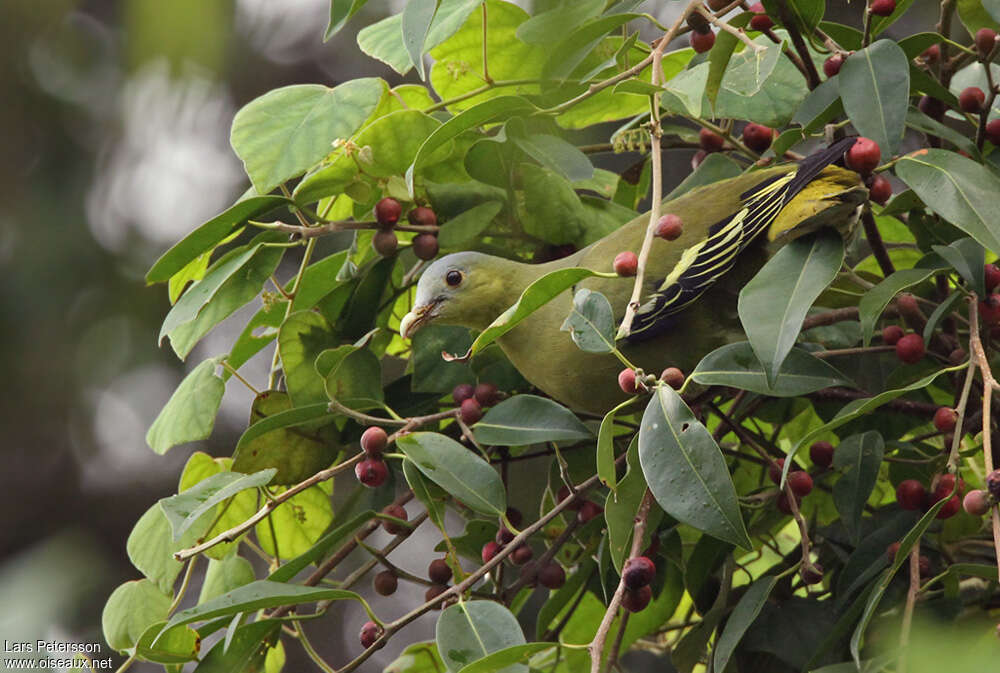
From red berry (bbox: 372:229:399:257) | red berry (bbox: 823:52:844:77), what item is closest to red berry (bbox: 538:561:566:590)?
red berry (bbox: 372:229:399:257)

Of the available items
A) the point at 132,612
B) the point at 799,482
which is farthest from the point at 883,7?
the point at 132,612

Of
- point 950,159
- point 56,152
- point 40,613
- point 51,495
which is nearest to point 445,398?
point 56,152

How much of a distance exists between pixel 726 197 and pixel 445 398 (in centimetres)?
42

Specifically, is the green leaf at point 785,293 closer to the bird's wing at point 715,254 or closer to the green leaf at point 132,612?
the bird's wing at point 715,254

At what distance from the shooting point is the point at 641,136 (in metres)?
1.24

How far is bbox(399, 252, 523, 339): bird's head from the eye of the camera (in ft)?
4.16

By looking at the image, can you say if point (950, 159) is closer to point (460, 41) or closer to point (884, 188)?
point (884, 188)

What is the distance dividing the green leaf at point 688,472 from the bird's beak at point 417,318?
0.47m

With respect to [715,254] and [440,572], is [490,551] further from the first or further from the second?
[715,254]

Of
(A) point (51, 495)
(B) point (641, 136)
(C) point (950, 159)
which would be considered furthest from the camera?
(A) point (51, 495)

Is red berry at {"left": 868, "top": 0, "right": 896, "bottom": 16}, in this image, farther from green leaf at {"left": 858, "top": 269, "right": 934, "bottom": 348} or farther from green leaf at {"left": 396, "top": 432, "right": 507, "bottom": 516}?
green leaf at {"left": 396, "top": 432, "right": 507, "bottom": 516}

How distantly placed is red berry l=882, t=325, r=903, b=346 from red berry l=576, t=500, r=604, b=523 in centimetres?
36

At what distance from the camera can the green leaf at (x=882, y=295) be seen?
96cm

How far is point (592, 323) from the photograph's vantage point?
916mm
